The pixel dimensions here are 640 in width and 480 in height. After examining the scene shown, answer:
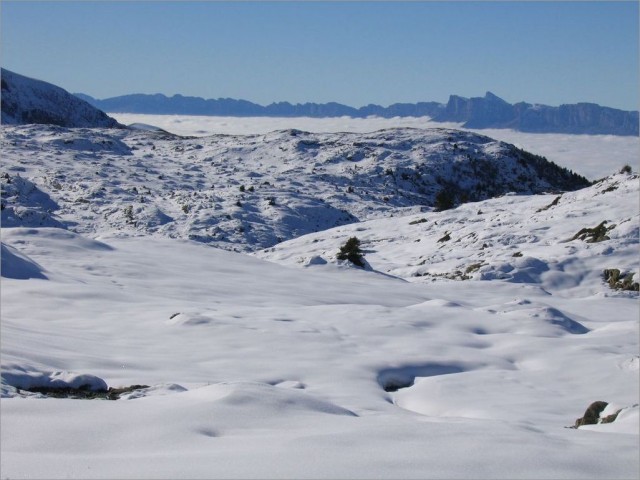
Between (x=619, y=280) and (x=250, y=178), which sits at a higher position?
(x=250, y=178)

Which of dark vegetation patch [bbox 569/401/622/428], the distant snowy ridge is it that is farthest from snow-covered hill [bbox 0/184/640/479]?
the distant snowy ridge

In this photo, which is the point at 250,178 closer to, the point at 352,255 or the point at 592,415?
the point at 352,255

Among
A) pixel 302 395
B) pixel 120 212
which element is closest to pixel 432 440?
pixel 302 395

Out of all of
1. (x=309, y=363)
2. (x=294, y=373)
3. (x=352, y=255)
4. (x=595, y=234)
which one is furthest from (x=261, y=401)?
(x=595, y=234)

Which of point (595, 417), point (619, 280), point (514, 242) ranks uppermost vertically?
point (514, 242)

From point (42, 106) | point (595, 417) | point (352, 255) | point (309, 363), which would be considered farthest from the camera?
point (42, 106)

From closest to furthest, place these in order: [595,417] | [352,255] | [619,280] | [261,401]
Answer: [261,401] → [595,417] → [619,280] → [352,255]

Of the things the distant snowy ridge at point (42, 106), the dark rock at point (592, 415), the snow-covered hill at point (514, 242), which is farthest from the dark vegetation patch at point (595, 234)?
the distant snowy ridge at point (42, 106)

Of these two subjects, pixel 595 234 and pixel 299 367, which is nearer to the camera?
pixel 299 367
